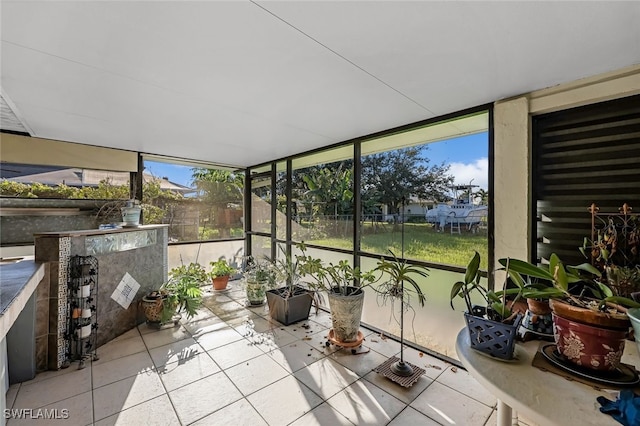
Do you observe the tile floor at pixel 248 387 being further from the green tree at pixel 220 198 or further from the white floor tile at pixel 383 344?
the green tree at pixel 220 198

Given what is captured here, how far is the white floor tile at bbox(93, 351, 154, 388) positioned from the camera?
2.09m

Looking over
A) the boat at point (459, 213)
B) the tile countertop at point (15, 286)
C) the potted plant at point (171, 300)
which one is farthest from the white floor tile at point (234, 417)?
the boat at point (459, 213)

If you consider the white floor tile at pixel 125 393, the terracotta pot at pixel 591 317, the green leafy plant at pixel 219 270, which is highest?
the terracotta pot at pixel 591 317

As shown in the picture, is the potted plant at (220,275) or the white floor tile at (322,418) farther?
the potted plant at (220,275)

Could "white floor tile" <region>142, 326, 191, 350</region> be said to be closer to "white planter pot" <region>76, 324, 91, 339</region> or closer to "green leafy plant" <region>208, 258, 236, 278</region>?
"white planter pot" <region>76, 324, 91, 339</region>

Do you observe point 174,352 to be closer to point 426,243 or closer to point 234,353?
point 234,353

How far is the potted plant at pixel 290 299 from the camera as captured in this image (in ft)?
10.3

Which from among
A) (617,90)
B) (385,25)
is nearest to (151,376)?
(385,25)

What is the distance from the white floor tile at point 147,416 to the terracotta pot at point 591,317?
2172 mm

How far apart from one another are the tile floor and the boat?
1.26 m

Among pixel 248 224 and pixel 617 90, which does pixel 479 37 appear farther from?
pixel 248 224

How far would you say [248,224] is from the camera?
17.5ft

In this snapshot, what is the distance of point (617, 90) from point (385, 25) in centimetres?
160

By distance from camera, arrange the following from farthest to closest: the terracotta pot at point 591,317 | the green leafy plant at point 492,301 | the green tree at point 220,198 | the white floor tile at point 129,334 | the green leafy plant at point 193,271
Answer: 1. the green tree at point 220,198
2. the green leafy plant at point 193,271
3. the white floor tile at point 129,334
4. the green leafy plant at point 492,301
5. the terracotta pot at point 591,317
